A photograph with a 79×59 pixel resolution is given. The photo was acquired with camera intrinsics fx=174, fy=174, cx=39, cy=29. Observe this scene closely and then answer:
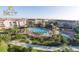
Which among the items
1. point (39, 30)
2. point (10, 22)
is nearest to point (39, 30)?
point (39, 30)

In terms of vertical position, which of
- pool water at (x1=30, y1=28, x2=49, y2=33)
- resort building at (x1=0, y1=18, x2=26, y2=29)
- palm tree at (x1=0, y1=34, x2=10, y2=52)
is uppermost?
resort building at (x1=0, y1=18, x2=26, y2=29)

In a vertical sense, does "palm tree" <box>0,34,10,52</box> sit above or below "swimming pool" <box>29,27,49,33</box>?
below

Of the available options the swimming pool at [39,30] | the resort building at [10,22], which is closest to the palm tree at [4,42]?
the resort building at [10,22]

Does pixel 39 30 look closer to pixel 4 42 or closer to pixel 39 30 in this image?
pixel 39 30

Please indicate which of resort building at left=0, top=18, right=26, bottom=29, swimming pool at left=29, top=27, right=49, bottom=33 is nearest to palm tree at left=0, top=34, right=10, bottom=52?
resort building at left=0, top=18, right=26, bottom=29

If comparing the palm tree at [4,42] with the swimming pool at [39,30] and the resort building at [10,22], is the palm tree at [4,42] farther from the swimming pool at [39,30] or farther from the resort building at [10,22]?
the swimming pool at [39,30]

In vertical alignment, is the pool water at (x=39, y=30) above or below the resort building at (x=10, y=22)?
below

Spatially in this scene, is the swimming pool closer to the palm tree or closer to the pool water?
the pool water

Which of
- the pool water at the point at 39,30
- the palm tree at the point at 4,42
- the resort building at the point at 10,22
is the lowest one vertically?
the palm tree at the point at 4,42
